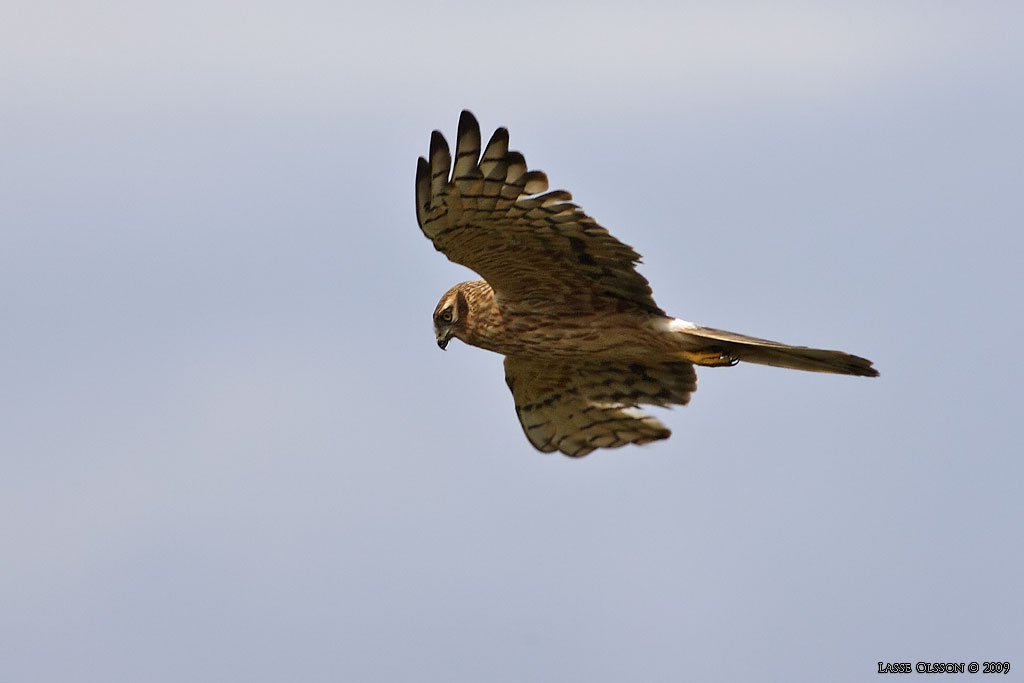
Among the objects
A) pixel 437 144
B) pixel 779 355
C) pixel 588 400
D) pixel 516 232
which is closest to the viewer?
pixel 437 144

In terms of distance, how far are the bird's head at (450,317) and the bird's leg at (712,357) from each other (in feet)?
5.03

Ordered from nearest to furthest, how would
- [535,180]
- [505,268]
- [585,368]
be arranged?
[535,180], [505,268], [585,368]

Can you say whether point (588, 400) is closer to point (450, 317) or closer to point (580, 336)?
point (580, 336)

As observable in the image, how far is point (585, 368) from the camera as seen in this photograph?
1165cm

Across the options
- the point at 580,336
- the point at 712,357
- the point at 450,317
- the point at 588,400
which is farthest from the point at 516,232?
the point at 588,400

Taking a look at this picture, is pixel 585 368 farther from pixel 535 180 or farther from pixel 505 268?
pixel 535 180

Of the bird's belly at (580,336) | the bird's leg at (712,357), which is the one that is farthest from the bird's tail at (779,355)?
the bird's belly at (580,336)

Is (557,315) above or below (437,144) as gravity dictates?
below

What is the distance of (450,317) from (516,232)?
1.12 m

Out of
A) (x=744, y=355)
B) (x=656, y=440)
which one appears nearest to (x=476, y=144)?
(x=744, y=355)

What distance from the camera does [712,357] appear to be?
10.7m

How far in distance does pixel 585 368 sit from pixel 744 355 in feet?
4.86

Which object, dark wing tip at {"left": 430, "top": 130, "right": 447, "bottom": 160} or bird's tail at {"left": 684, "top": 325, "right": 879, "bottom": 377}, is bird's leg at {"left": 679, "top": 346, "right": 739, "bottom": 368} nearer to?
bird's tail at {"left": 684, "top": 325, "right": 879, "bottom": 377}

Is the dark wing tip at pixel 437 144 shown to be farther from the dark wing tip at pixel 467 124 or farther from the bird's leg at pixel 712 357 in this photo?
the bird's leg at pixel 712 357
